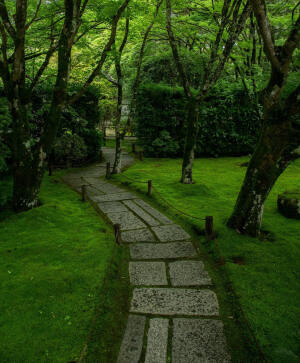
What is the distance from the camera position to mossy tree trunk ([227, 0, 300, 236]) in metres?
6.65

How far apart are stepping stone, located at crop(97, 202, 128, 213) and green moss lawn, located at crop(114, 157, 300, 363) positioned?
1.43 meters

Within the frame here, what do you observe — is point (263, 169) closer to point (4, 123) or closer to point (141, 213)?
point (141, 213)

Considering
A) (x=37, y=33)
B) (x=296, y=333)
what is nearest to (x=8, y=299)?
(x=296, y=333)

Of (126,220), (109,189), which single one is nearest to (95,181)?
(109,189)

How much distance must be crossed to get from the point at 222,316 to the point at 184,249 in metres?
2.52

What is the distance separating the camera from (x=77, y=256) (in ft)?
22.3

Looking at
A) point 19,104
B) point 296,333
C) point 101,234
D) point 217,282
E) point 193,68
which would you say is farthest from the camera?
point 193,68

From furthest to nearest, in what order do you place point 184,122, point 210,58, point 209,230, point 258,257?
1. point 184,122
2. point 210,58
3. point 209,230
4. point 258,257

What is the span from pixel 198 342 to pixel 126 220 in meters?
5.22

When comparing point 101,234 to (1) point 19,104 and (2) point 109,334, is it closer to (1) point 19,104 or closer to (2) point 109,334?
(2) point 109,334

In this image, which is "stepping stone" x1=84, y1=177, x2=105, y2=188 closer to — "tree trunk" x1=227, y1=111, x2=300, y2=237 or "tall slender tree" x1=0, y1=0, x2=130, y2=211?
"tall slender tree" x1=0, y1=0, x2=130, y2=211

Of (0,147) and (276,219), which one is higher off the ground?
(0,147)

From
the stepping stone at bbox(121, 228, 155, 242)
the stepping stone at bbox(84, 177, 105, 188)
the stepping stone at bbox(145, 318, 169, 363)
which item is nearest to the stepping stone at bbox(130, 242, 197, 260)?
the stepping stone at bbox(121, 228, 155, 242)

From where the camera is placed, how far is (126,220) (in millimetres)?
9281
